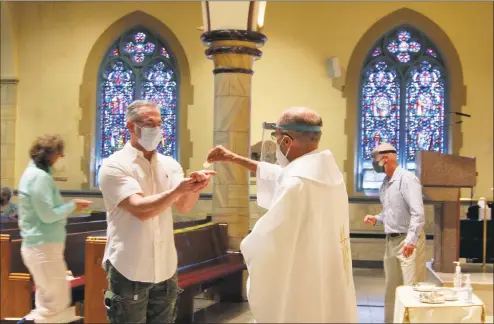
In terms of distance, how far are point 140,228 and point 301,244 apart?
0.71 meters

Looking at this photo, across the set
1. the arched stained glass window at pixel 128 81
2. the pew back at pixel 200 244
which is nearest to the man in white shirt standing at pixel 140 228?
the pew back at pixel 200 244

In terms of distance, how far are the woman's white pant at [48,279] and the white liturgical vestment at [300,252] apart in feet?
6.07

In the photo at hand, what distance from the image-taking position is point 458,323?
3770mm

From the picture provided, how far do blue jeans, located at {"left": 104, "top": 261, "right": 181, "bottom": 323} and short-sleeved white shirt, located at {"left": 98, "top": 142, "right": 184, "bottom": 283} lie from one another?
0.04m

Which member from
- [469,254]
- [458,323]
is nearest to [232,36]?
[469,254]

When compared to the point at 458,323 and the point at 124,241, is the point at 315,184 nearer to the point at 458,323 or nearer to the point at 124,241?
the point at 124,241

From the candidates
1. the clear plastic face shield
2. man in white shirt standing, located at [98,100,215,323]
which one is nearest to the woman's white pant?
man in white shirt standing, located at [98,100,215,323]

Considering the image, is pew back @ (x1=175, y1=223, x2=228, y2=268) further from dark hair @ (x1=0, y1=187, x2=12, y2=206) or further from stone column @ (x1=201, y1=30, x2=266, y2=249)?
dark hair @ (x1=0, y1=187, x2=12, y2=206)

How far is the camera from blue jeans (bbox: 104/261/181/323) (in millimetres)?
2832

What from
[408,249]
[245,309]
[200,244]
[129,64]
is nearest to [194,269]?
[200,244]

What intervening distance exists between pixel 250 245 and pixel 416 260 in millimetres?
2910

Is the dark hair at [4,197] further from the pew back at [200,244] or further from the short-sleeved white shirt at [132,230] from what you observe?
the short-sleeved white shirt at [132,230]

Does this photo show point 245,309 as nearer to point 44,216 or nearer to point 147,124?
point 44,216

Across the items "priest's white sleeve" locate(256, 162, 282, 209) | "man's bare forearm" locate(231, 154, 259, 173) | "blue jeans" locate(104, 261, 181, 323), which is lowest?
"blue jeans" locate(104, 261, 181, 323)
